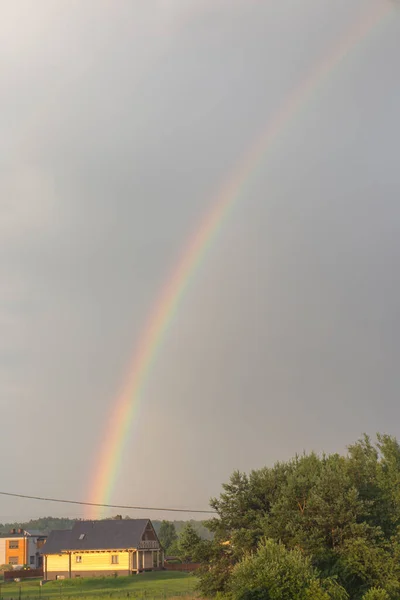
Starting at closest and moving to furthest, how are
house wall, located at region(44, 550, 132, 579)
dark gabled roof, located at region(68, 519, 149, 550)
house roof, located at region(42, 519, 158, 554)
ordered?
1. house wall, located at region(44, 550, 132, 579)
2. dark gabled roof, located at region(68, 519, 149, 550)
3. house roof, located at region(42, 519, 158, 554)

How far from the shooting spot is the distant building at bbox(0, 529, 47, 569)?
384 feet

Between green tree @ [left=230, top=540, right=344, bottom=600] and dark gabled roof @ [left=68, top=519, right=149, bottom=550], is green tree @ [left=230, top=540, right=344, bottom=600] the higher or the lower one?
the lower one

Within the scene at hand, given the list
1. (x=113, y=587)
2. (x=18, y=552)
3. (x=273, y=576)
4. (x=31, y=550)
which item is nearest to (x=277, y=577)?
(x=273, y=576)

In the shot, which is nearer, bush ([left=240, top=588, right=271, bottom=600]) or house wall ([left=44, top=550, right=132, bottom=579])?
bush ([left=240, top=588, right=271, bottom=600])

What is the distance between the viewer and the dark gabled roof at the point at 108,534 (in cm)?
8081

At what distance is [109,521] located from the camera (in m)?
87.2

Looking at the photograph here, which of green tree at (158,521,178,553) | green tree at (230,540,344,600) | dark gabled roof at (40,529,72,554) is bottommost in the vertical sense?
green tree at (230,540,344,600)

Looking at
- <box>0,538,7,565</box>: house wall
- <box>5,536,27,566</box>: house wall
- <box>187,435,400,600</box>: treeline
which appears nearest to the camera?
<box>187,435,400,600</box>: treeline

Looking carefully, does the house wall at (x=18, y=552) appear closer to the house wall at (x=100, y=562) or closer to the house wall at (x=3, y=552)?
the house wall at (x=3, y=552)

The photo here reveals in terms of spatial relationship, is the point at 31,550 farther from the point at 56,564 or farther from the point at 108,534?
the point at 108,534

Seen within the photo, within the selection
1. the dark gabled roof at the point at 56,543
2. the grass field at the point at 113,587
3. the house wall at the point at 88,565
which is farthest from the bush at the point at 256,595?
the dark gabled roof at the point at 56,543

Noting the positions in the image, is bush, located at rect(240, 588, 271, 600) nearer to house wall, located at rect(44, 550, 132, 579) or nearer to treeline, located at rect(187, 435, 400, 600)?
treeline, located at rect(187, 435, 400, 600)

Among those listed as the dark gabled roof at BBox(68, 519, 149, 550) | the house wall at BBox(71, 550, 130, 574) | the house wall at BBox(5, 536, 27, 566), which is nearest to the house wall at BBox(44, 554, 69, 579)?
the house wall at BBox(71, 550, 130, 574)

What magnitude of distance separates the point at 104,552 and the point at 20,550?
43.5 meters
